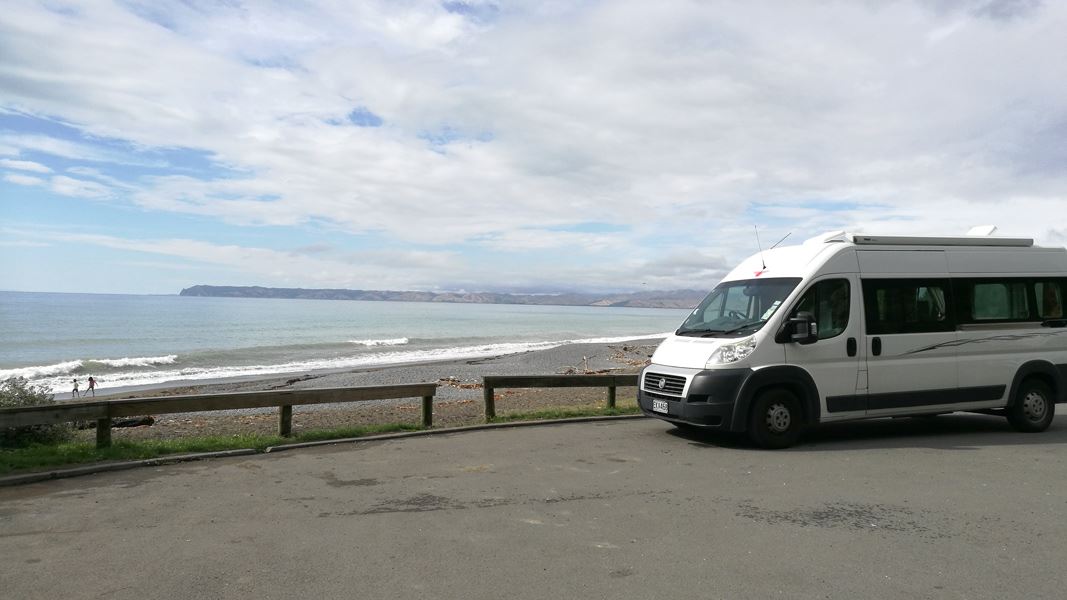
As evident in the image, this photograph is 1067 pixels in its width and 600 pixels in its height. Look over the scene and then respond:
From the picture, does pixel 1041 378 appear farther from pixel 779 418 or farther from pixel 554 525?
pixel 554 525

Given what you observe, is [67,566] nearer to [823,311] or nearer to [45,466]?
[45,466]

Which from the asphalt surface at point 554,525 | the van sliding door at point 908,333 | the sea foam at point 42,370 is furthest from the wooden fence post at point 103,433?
the sea foam at point 42,370

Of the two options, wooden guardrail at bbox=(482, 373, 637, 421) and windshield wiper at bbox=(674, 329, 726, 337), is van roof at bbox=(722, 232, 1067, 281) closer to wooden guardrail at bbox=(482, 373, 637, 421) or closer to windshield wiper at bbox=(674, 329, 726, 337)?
windshield wiper at bbox=(674, 329, 726, 337)

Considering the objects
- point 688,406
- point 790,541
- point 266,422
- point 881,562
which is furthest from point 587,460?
point 266,422

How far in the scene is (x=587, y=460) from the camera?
8438mm

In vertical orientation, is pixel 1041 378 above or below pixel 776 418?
above

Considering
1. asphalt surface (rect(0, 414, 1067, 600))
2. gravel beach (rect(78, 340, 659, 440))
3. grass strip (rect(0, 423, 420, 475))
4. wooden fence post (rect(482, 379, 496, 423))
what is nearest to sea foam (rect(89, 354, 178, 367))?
gravel beach (rect(78, 340, 659, 440))

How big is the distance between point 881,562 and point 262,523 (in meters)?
4.53

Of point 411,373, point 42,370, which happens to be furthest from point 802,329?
point 42,370

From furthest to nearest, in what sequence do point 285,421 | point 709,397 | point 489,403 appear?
point 489,403 < point 285,421 < point 709,397

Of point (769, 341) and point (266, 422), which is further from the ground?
point (769, 341)

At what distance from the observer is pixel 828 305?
951cm

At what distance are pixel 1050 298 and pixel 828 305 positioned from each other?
4052mm

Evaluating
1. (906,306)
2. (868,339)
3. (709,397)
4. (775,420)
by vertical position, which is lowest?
(775,420)
